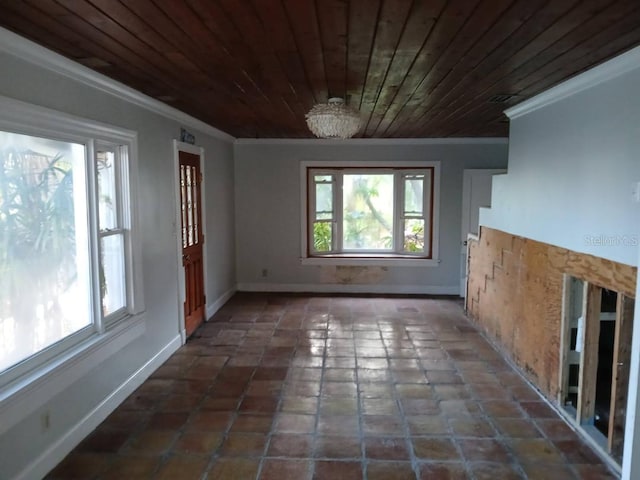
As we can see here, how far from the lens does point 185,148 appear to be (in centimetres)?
465

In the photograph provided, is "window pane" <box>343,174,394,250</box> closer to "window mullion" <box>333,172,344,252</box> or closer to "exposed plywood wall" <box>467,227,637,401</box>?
"window mullion" <box>333,172,344,252</box>

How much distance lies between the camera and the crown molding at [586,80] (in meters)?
2.47

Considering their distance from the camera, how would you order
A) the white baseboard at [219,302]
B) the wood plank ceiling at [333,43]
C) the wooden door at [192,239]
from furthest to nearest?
the white baseboard at [219,302] < the wooden door at [192,239] < the wood plank ceiling at [333,43]

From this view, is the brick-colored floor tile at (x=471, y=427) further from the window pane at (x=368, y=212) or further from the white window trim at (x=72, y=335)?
the window pane at (x=368, y=212)

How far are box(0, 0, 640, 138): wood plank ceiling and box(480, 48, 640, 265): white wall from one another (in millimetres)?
187

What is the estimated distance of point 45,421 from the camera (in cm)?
250

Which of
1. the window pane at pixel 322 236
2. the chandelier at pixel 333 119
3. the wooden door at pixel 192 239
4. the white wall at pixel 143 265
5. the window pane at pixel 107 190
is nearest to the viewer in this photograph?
the white wall at pixel 143 265

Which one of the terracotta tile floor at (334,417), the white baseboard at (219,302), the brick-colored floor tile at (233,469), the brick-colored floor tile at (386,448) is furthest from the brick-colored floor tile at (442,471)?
the white baseboard at (219,302)

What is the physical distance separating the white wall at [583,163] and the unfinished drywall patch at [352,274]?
2.85 meters

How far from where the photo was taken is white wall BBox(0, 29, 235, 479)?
2.31m

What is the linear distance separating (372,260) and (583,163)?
154 inches

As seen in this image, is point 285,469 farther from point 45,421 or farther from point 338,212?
point 338,212

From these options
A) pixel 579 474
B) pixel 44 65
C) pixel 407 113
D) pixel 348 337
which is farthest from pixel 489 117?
pixel 44 65

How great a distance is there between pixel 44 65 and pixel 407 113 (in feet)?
10.2
